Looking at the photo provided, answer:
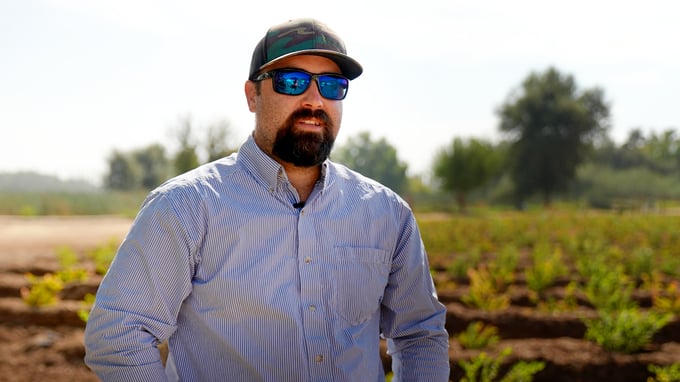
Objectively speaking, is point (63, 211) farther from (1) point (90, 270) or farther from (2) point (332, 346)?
(2) point (332, 346)

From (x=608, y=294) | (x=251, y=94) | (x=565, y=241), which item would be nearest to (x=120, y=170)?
(x=565, y=241)

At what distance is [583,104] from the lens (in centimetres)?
4803

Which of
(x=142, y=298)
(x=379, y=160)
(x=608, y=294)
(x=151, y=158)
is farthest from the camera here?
(x=151, y=158)

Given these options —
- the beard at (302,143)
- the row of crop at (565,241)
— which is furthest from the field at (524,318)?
the beard at (302,143)

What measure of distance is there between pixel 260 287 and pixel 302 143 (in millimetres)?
460

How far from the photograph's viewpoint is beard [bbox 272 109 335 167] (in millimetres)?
2047

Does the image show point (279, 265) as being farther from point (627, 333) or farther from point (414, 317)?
point (627, 333)

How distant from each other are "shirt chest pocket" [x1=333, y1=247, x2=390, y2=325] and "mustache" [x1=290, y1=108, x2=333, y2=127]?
41cm

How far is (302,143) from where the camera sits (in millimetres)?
2045

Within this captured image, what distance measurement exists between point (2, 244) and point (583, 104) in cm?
4209

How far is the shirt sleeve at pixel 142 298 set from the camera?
174cm

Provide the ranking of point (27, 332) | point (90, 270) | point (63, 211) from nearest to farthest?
point (27, 332)
point (90, 270)
point (63, 211)

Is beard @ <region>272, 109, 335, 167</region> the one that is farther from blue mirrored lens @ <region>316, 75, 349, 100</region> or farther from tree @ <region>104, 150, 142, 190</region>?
tree @ <region>104, 150, 142, 190</region>

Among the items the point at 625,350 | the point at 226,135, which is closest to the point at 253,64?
the point at 625,350
